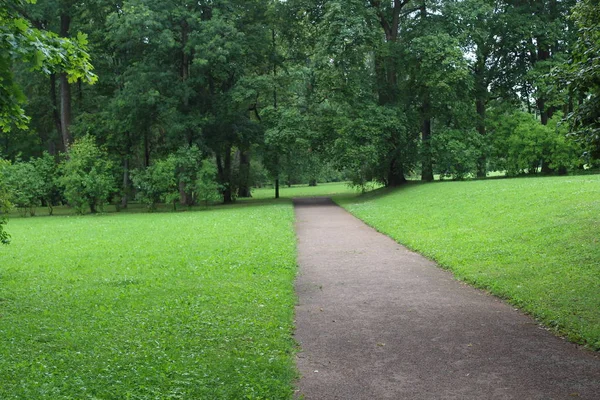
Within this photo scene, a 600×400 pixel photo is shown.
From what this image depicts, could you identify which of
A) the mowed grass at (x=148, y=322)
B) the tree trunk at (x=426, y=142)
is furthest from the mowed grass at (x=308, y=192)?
the mowed grass at (x=148, y=322)

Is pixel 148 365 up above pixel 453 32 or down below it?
below

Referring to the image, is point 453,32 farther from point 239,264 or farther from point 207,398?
point 207,398

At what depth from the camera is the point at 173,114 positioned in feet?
98.2

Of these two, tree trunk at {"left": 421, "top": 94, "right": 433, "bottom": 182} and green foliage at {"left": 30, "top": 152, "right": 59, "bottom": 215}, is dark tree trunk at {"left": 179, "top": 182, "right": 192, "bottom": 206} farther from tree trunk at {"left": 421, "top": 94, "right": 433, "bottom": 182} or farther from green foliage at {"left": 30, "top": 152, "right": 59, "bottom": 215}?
tree trunk at {"left": 421, "top": 94, "right": 433, "bottom": 182}

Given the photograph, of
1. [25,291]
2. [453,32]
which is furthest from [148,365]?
[453,32]

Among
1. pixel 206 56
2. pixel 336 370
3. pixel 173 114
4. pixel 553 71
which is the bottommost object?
pixel 336 370

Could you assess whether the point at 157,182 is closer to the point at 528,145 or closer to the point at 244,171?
the point at 244,171

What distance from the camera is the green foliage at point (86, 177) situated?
1103 inches

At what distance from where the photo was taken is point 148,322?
6602 mm

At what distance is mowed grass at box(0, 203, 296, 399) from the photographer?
15.3 ft

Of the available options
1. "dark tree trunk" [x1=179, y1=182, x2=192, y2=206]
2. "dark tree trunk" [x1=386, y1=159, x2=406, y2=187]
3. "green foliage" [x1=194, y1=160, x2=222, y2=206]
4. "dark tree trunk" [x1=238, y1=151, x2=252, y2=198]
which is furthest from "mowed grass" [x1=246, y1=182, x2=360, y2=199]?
"green foliage" [x1=194, y1=160, x2=222, y2=206]

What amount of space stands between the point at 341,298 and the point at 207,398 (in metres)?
4.18

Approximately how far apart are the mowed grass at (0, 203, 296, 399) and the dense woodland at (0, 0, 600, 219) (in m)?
16.1

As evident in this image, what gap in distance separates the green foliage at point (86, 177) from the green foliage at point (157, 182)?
5.44 feet
